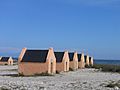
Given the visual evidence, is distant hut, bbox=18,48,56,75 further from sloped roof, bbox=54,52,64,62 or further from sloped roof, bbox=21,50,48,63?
sloped roof, bbox=54,52,64,62

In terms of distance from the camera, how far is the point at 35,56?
45.3m

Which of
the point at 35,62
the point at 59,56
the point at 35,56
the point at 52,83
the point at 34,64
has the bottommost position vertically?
the point at 52,83

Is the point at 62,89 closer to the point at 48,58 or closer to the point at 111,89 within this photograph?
the point at 111,89

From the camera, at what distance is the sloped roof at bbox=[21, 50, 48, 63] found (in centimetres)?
4475

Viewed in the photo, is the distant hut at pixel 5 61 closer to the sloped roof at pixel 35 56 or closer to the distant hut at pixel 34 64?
the sloped roof at pixel 35 56

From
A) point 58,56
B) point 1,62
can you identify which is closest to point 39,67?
point 58,56

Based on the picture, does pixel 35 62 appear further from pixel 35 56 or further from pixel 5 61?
pixel 5 61

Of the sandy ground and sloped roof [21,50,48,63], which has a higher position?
sloped roof [21,50,48,63]

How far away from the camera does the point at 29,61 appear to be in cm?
4469

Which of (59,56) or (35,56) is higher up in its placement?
(59,56)

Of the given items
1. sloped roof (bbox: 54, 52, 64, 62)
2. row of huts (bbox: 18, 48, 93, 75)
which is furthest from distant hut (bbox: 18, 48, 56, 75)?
sloped roof (bbox: 54, 52, 64, 62)

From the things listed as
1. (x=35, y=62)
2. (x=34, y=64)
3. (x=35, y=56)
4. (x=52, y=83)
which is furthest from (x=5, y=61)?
(x=52, y=83)

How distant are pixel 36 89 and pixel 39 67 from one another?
2276cm

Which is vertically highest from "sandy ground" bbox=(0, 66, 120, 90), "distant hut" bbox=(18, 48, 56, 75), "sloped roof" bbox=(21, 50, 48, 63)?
"sloped roof" bbox=(21, 50, 48, 63)
